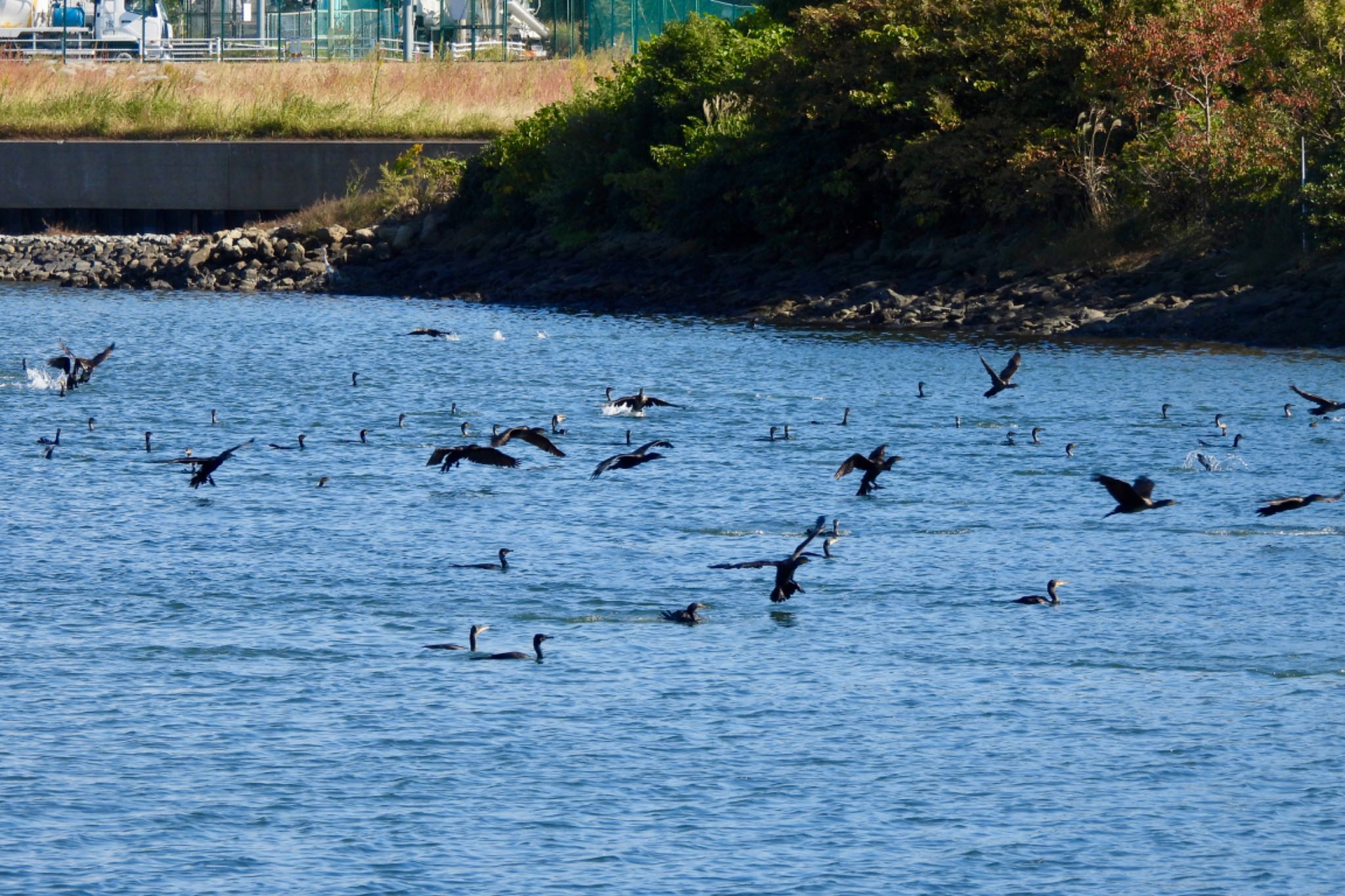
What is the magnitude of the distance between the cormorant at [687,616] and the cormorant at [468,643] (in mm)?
1485

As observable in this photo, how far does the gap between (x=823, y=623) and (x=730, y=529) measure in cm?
376

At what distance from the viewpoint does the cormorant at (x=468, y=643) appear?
46.8 ft

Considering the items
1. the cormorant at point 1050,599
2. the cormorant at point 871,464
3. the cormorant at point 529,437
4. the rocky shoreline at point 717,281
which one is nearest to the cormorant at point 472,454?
the cormorant at point 529,437

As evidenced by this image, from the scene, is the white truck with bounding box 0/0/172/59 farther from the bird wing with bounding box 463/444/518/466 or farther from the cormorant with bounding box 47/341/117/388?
the bird wing with bounding box 463/444/518/466

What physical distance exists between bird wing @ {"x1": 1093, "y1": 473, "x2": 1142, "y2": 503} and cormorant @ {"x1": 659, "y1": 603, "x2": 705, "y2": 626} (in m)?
3.39

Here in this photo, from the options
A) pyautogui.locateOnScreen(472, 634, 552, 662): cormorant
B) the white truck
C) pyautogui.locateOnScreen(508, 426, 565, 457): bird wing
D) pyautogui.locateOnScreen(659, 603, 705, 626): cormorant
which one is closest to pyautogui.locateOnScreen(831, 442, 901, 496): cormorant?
pyautogui.locateOnScreen(508, 426, 565, 457): bird wing

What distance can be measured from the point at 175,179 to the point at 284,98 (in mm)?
4628

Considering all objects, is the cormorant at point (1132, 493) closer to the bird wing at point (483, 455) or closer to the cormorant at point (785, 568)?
the cormorant at point (785, 568)

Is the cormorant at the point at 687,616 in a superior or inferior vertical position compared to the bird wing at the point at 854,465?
inferior

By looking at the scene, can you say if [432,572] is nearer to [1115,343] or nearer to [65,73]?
[1115,343]

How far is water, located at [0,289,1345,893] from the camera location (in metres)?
10.9

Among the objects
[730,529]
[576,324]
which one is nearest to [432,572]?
[730,529]

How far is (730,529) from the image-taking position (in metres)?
19.2

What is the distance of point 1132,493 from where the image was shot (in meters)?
16.6
